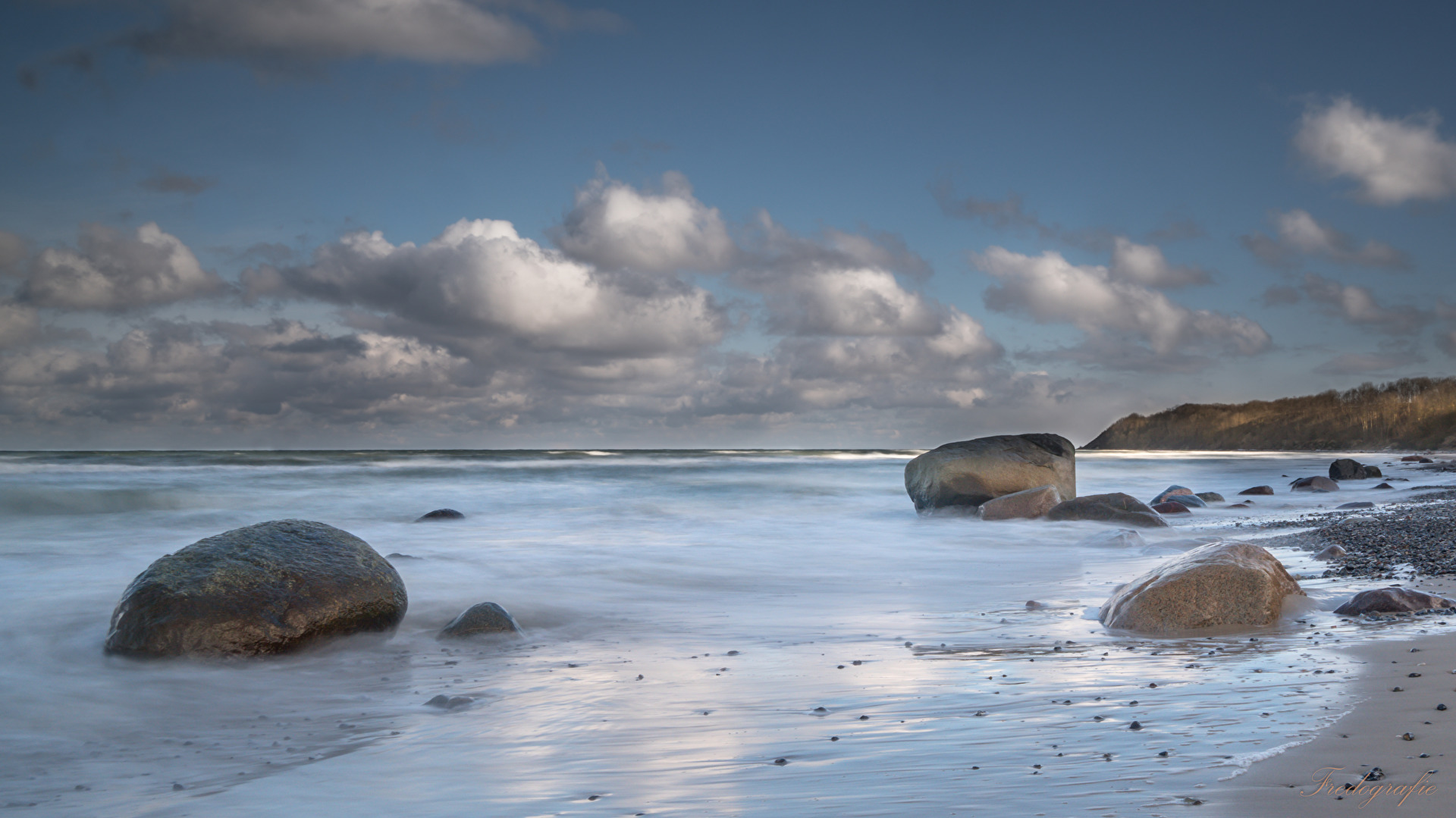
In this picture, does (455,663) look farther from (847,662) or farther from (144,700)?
Answer: (847,662)

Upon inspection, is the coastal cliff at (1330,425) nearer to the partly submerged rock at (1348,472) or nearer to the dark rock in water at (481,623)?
the partly submerged rock at (1348,472)

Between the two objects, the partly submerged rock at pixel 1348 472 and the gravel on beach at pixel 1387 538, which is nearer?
the gravel on beach at pixel 1387 538

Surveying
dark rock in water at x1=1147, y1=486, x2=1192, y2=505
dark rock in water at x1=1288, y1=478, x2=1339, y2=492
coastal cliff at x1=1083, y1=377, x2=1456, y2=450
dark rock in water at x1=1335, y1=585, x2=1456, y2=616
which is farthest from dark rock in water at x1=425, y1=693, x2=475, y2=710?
coastal cliff at x1=1083, y1=377, x2=1456, y2=450

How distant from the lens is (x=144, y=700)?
4445mm

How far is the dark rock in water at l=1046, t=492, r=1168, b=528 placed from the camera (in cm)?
1219

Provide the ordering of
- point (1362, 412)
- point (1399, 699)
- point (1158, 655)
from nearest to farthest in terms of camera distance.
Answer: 1. point (1399, 699)
2. point (1158, 655)
3. point (1362, 412)

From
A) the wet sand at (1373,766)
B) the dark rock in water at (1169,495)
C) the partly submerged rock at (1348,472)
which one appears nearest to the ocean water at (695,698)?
the wet sand at (1373,766)

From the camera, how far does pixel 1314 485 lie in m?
21.2

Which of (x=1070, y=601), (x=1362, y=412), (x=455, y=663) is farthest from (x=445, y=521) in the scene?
(x=1362, y=412)

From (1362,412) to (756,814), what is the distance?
341 feet

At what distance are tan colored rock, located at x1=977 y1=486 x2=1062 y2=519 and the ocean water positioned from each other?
313 centimetres

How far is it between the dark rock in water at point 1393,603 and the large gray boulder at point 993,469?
29.4ft
